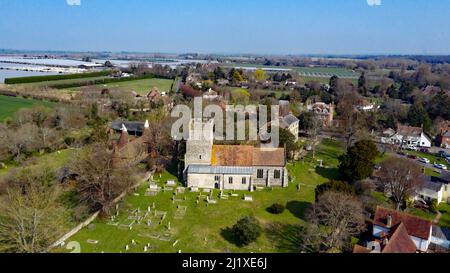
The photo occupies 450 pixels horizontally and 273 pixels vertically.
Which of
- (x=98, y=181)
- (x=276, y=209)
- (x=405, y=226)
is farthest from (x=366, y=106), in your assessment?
(x=98, y=181)

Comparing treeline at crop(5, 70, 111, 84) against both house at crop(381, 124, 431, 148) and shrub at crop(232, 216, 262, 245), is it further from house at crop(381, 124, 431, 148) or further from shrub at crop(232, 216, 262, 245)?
house at crop(381, 124, 431, 148)

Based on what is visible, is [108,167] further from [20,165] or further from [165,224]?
[20,165]

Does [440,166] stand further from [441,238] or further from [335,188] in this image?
[335,188]

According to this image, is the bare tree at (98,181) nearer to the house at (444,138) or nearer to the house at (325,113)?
the house at (325,113)
